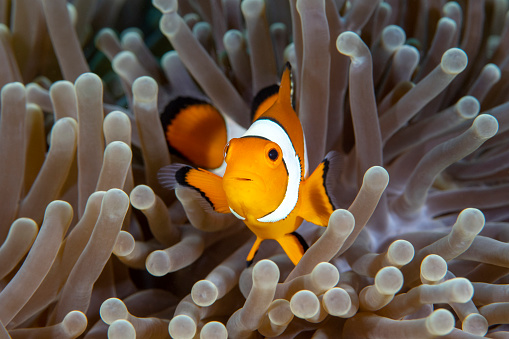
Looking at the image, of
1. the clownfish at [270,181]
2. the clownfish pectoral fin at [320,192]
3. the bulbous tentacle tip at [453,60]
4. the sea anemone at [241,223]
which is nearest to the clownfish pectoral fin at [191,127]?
the sea anemone at [241,223]

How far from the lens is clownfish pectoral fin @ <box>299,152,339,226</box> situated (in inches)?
29.9

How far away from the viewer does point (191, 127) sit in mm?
985

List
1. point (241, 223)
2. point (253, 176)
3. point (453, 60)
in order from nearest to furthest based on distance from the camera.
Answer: point (253, 176), point (453, 60), point (241, 223)

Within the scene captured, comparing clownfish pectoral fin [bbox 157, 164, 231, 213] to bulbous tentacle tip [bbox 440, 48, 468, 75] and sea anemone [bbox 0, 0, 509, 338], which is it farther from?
bulbous tentacle tip [bbox 440, 48, 468, 75]

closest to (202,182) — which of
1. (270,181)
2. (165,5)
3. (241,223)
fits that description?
(270,181)

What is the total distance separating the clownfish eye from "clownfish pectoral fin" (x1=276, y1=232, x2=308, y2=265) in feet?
0.51

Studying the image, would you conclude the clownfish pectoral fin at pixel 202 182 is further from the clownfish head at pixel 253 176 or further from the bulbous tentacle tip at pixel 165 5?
the bulbous tentacle tip at pixel 165 5

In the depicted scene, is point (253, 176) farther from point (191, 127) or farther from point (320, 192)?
point (191, 127)

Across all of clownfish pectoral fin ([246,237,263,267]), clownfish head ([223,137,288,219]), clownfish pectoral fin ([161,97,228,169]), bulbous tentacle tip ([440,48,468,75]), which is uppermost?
bulbous tentacle tip ([440,48,468,75])

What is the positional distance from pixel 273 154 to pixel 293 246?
178mm

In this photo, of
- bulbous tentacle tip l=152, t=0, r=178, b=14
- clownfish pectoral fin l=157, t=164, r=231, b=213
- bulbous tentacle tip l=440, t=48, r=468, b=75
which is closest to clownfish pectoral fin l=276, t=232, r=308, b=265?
clownfish pectoral fin l=157, t=164, r=231, b=213

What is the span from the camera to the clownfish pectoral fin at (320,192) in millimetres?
760

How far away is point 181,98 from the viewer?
98 centimetres

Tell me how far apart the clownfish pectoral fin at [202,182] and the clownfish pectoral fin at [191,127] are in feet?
0.61
